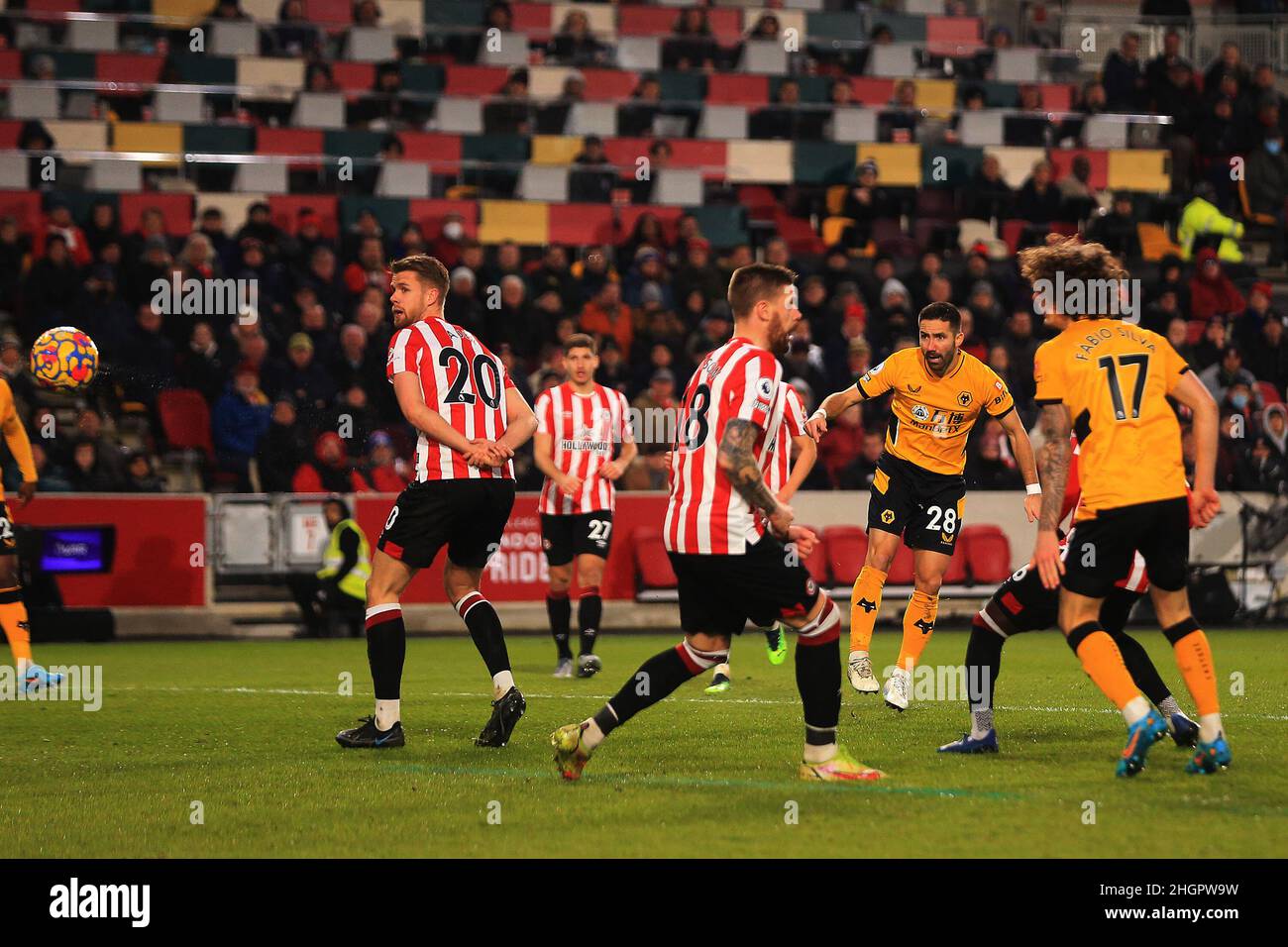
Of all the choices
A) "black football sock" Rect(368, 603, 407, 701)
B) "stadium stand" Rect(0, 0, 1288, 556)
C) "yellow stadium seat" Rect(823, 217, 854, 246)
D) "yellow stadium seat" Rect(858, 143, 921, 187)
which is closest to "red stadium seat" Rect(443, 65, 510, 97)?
"stadium stand" Rect(0, 0, 1288, 556)

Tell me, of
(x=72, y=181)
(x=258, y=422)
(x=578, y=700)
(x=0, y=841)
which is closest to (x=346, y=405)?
(x=258, y=422)

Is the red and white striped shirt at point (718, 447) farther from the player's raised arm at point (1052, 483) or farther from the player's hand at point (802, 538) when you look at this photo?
the player's raised arm at point (1052, 483)

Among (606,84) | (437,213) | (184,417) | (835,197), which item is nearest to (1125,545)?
(184,417)

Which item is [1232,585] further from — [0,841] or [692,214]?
[0,841]

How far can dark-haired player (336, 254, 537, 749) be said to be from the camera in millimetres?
7926

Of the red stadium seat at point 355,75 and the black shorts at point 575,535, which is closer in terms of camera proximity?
the black shorts at point 575,535

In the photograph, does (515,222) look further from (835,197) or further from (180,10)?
(180,10)

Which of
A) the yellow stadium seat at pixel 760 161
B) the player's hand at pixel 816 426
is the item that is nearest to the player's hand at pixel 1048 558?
the player's hand at pixel 816 426

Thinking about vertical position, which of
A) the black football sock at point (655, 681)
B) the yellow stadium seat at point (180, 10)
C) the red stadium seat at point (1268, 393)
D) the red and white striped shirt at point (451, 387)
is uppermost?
the yellow stadium seat at point (180, 10)

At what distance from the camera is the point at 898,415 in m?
9.88

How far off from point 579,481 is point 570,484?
135mm

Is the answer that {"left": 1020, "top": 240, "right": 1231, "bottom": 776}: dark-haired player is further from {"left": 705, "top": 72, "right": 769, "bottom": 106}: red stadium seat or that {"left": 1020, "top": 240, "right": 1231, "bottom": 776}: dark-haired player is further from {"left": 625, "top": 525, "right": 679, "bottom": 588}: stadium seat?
{"left": 705, "top": 72, "right": 769, "bottom": 106}: red stadium seat

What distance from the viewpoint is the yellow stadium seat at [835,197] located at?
21875 millimetres

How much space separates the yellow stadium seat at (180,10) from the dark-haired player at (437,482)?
16.3m
